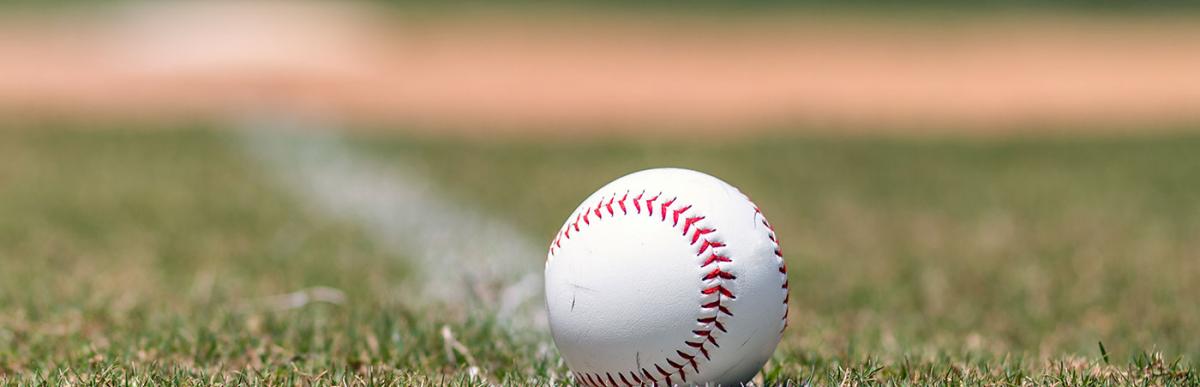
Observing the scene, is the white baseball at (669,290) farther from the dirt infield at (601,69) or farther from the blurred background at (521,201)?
the dirt infield at (601,69)

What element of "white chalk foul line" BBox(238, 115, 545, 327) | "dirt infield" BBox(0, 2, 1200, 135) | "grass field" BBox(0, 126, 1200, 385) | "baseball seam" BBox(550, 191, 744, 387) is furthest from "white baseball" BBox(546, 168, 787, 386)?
"dirt infield" BBox(0, 2, 1200, 135)

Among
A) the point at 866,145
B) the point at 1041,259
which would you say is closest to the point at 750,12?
the point at 866,145

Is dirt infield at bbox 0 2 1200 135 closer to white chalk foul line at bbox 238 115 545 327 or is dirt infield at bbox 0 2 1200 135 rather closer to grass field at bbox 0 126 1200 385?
white chalk foul line at bbox 238 115 545 327

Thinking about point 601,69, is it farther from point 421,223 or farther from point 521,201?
point 421,223

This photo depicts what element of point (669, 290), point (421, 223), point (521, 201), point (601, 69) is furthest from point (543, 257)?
point (601, 69)

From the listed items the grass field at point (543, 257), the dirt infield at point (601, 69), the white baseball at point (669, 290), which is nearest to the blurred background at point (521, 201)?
the grass field at point (543, 257)
